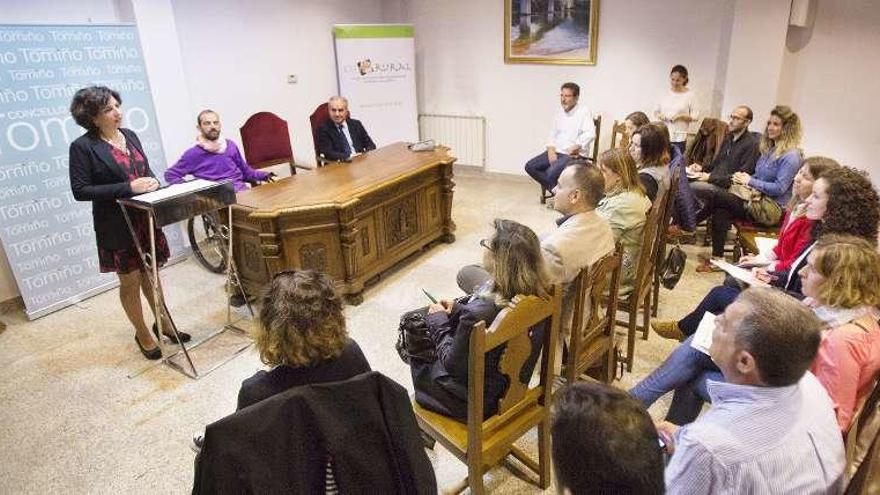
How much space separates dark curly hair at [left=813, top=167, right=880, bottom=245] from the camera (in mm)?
2174

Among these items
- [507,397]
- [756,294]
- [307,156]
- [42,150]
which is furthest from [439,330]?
[307,156]

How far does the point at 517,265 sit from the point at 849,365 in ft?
3.18

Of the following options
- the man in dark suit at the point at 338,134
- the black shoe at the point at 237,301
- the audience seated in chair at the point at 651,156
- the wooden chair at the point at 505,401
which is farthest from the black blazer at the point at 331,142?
the wooden chair at the point at 505,401

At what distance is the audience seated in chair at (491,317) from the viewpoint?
1655 millimetres

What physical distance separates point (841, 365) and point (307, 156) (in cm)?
512

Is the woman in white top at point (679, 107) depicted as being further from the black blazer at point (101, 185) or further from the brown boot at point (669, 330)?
the black blazer at point (101, 185)

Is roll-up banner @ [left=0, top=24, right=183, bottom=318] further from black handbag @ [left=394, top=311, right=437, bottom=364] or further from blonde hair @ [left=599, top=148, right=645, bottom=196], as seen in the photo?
blonde hair @ [left=599, top=148, right=645, bottom=196]

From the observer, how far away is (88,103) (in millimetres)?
2447

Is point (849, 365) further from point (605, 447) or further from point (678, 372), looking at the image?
point (605, 447)

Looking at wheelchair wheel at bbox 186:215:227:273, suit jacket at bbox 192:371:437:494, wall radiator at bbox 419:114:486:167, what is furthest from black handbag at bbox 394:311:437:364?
wall radiator at bbox 419:114:486:167

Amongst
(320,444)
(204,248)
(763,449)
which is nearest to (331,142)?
(204,248)

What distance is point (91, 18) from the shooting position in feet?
12.4

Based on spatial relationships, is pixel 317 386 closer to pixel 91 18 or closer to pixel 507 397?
pixel 507 397

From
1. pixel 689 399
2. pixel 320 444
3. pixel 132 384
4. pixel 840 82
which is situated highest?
pixel 840 82
